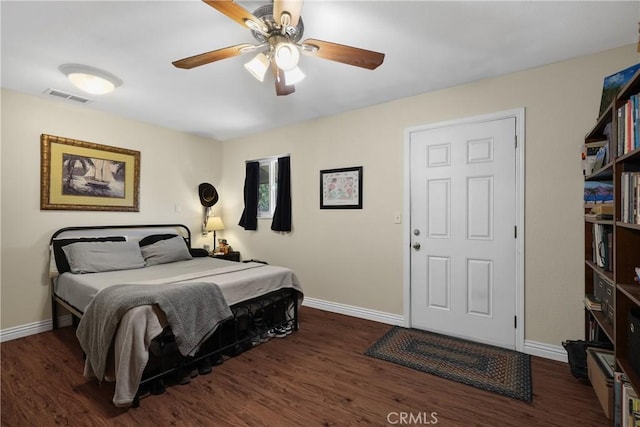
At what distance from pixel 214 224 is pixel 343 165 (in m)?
2.22

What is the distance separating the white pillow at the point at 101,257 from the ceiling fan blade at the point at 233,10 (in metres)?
2.79

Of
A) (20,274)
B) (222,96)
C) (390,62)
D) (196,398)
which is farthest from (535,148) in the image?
(20,274)

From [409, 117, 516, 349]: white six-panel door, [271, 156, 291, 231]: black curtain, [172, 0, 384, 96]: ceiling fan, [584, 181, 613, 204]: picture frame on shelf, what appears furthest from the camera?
[271, 156, 291, 231]: black curtain

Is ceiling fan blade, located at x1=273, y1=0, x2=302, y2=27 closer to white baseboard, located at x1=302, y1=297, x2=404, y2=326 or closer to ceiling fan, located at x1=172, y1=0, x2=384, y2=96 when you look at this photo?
ceiling fan, located at x1=172, y1=0, x2=384, y2=96

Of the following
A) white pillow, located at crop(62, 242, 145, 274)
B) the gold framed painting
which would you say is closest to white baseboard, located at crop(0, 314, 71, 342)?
white pillow, located at crop(62, 242, 145, 274)

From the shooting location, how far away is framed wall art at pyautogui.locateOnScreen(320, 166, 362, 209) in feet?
11.7

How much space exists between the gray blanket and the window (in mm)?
2228

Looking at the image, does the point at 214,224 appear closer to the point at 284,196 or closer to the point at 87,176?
the point at 284,196

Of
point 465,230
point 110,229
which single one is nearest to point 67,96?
point 110,229

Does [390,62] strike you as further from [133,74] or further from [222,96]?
[133,74]

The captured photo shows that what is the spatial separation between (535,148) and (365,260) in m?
1.96

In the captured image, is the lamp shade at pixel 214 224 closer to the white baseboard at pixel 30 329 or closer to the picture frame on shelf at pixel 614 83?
the white baseboard at pixel 30 329

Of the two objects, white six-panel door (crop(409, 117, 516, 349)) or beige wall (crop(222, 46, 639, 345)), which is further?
white six-panel door (crop(409, 117, 516, 349))

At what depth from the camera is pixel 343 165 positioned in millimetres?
3680
